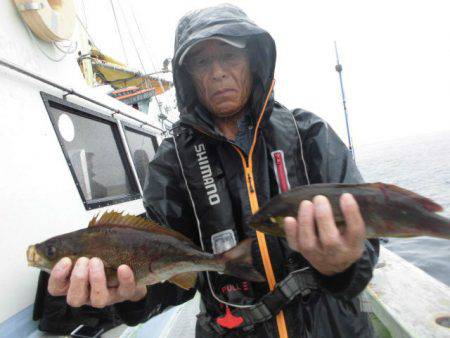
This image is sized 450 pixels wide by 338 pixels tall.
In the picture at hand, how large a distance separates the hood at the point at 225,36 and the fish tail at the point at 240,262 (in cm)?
96

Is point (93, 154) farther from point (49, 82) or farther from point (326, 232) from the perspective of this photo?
point (326, 232)

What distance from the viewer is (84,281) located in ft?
6.00

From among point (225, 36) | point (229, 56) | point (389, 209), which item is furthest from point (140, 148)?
point (389, 209)

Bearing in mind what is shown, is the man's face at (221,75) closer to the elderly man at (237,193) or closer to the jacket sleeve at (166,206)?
the elderly man at (237,193)

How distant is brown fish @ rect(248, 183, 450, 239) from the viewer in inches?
61.0

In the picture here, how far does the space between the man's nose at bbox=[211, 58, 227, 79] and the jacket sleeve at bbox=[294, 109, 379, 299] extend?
63 cm

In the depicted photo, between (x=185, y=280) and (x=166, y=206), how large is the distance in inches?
19.9

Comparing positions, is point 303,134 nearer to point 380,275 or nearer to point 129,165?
point 380,275

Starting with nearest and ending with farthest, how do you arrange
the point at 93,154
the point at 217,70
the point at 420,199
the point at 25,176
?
the point at 420,199 → the point at 217,70 → the point at 25,176 → the point at 93,154

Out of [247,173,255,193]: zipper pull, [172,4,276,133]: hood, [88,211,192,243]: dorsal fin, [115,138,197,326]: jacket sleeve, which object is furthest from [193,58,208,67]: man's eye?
[88,211,192,243]: dorsal fin

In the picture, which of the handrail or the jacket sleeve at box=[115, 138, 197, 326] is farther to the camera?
the handrail

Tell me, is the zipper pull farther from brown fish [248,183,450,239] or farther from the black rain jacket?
brown fish [248,183,450,239]

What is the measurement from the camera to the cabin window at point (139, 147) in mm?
6992

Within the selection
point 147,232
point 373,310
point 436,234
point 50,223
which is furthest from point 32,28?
point 373,310
